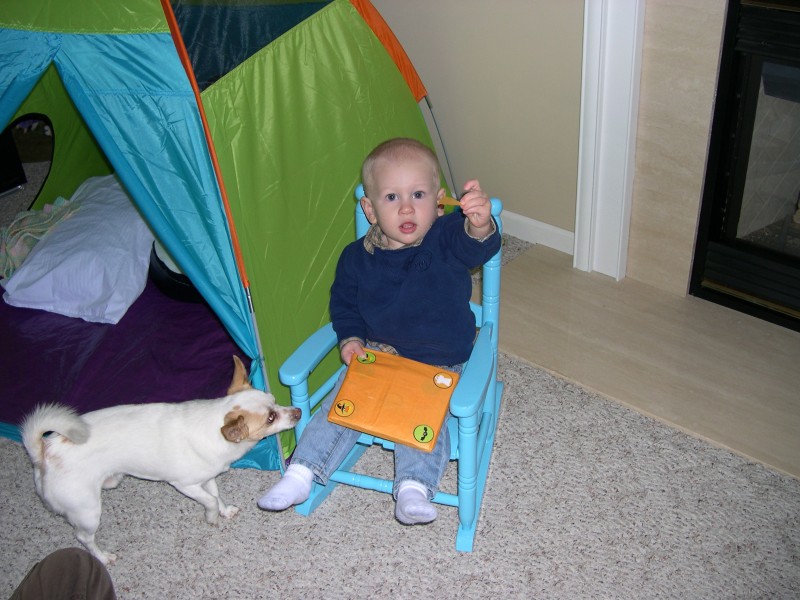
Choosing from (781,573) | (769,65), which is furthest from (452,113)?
(781,573)

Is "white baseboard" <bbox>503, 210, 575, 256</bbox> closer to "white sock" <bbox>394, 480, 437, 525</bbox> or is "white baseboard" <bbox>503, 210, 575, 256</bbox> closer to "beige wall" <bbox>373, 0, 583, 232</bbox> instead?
"beige wall" <bbox>373, 0, 583, 232</bbox>

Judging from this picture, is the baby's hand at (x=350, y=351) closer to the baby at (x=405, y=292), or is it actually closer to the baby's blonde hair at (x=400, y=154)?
the baby at (x=405, y=292)

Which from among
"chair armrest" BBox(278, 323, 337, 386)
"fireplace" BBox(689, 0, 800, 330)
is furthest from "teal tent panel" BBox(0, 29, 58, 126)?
"fireplace" BBox(689, 0, 800, 330)

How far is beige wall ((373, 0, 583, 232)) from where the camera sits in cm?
235

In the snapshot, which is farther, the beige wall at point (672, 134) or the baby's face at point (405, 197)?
the beige wall at point (672, 134)

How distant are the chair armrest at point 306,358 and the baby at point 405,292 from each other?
31 mm

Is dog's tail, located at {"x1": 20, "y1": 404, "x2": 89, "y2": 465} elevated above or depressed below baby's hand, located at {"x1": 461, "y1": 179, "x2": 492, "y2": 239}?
below

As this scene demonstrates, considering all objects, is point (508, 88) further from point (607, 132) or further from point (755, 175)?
point (755, 175)

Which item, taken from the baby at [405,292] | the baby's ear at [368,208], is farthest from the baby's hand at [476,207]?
the baby's ear at [368,208]

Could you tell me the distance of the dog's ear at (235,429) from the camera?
153 centimetres

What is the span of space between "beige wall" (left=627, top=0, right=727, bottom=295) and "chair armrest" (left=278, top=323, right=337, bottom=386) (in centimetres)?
119

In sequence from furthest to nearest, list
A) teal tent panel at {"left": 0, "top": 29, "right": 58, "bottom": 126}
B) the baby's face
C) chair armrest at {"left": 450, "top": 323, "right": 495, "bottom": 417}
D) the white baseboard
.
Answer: the white baseboard → teal tent panel at {"left": 0, "top": 29, "right": 58, "bottom": 126} → the baby's face → chair armrest at {"left": 450, "top": 323, "right": 495, "bottom": 417}

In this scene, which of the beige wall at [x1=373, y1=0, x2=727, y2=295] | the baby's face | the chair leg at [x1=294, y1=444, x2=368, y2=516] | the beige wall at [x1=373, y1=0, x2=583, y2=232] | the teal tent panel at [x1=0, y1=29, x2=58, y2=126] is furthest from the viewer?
the beige wall at [x1=373, y1=0, x2=583, y2=232]

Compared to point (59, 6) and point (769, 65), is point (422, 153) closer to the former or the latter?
point (59, 6)
